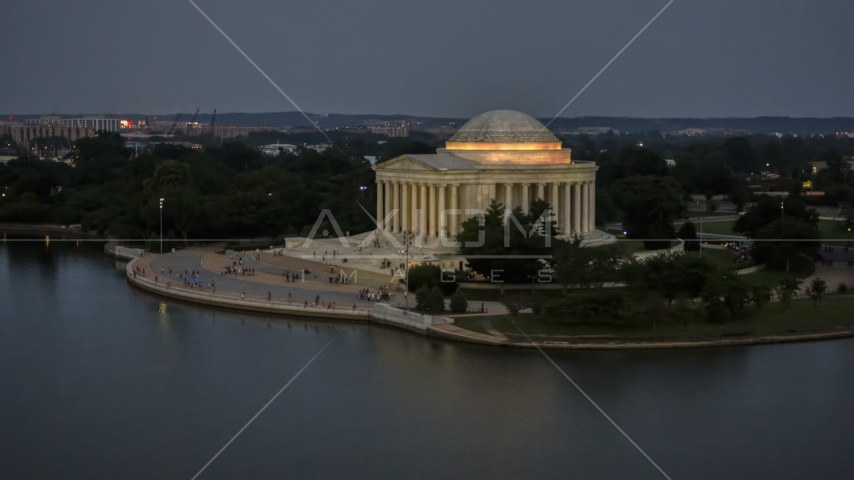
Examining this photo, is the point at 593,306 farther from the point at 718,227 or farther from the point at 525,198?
the point at 718,227

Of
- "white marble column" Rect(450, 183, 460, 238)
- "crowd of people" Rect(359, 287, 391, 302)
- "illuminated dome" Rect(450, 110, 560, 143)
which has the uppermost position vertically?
"illuminated dome" Rect(450, 110, 560, 143)

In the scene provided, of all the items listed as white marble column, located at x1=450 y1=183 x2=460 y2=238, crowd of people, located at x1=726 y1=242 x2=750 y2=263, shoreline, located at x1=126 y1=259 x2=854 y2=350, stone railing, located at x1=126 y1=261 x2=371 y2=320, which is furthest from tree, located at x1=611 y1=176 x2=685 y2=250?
stone railing, located at x1=126 y1=261 x2=371 y2=320

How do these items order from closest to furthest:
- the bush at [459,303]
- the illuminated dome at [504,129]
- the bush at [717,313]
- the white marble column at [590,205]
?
the bush at [717,313] < the bush at [459,303] < the illuminated dome at [504,129] < the white marble column at [590,205]

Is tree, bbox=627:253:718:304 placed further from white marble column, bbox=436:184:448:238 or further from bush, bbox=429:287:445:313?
white marble column, bbox=436:184:448:238

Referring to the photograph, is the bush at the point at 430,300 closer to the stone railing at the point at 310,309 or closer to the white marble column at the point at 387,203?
the stone railing at the point at 310,309

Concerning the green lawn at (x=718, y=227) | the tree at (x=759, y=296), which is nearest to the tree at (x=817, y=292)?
the tree at (x=759, y=296)

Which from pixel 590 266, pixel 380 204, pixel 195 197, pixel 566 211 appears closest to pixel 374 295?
pixel 590 266
